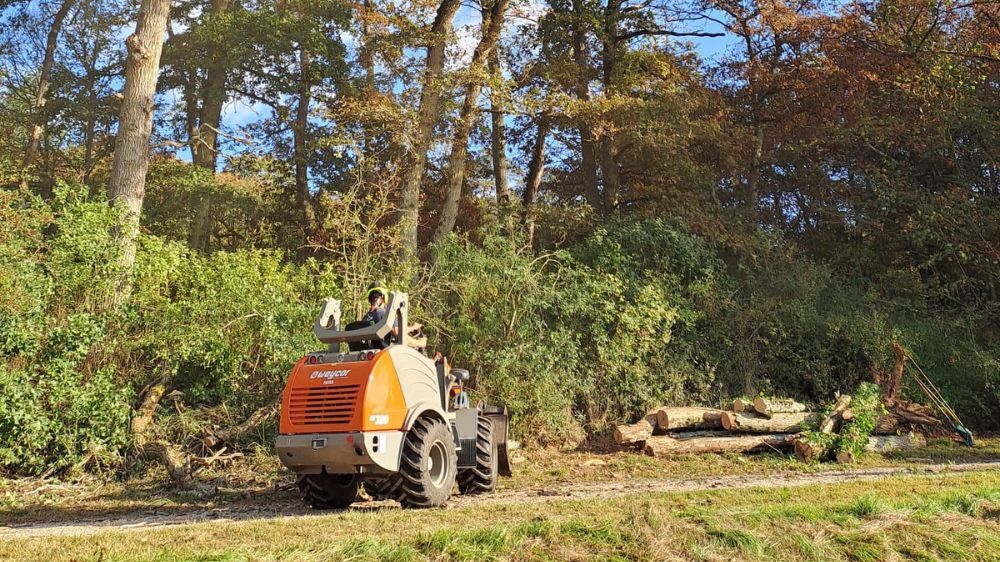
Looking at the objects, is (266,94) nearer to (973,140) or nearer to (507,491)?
(507,491)

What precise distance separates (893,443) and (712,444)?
132 inches

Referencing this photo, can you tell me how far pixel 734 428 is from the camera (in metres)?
13.1

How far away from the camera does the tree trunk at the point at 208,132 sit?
18359 millimetres

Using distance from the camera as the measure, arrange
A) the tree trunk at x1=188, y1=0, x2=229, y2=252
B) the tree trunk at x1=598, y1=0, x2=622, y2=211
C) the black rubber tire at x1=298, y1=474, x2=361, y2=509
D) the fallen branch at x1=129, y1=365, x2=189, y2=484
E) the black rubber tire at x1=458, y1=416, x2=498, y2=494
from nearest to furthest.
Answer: the black rubber tire at x1=298, y1=474, x2=361, y2=509
the black rubber tire at x1=458, y1=416, x2=498, y2=494
the fallen branch at x1=129, y1=365, x2=189, y2=484
the tree trunk at x1=188, y1=0, x2=229, y2=252
the tree trunk at x1=598, y1=0, x2=622, y2=211

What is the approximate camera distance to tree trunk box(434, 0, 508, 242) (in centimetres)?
1781

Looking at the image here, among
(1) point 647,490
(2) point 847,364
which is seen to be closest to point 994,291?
(2) point 847,364

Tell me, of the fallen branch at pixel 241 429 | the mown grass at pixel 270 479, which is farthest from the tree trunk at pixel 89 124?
the mown grass at pixel 270 479

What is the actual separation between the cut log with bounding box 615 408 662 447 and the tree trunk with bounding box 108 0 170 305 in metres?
8.80

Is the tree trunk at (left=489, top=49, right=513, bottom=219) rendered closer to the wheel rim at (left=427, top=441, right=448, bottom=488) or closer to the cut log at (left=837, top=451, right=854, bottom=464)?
the cut log at (left=837, top=451, right=854, bottom=464)

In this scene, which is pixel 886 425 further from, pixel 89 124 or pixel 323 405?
pixel 89 124

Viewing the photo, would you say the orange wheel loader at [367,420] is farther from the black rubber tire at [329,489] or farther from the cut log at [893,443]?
the cut log at [893,443]

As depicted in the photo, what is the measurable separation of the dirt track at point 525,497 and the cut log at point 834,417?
1385 mm

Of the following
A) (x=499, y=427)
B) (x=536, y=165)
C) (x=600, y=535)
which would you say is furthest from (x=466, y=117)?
(x=600, y=535)

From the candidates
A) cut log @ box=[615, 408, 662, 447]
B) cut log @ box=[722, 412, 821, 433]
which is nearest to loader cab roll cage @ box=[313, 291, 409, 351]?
cut log @ box=[615, 408, 662, 447]
